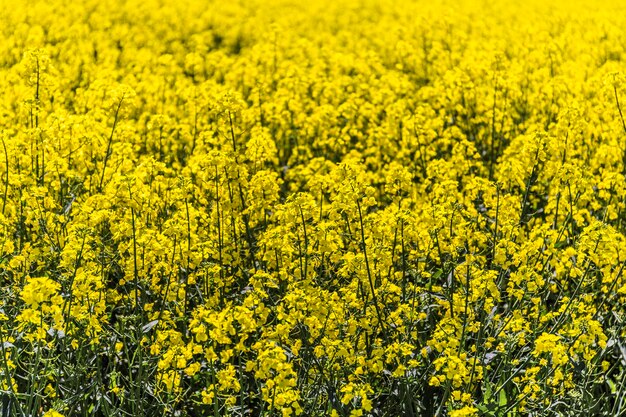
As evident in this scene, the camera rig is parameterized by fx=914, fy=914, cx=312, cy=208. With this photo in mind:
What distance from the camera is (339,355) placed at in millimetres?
4344

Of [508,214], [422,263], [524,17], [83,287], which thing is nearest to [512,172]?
[508,214]

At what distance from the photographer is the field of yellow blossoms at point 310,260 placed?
14.1 feet

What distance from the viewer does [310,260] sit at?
497 cm

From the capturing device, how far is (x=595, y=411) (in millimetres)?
5094

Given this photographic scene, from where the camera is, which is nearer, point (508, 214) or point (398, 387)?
point (398, 387)

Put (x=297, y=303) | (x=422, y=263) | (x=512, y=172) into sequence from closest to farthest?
(x=297, y=303) < (x=422, y=263) < (x=512, y=172)

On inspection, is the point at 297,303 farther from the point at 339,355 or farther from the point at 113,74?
the point at 113,74

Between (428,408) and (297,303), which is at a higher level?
(297,303)

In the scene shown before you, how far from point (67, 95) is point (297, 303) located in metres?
6.30

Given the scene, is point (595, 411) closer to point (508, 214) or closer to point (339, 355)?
point (508, 214)

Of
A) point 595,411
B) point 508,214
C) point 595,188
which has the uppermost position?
point 508,214

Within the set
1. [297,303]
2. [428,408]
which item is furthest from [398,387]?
[297,303]

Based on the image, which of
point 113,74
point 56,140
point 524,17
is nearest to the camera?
point 56,140

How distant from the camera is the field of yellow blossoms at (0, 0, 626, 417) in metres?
4.30
